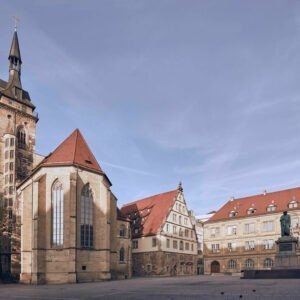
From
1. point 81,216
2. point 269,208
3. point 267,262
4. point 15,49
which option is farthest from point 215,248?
point 15,49

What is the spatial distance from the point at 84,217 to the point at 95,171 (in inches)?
234

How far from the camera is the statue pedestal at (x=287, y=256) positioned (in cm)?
3753

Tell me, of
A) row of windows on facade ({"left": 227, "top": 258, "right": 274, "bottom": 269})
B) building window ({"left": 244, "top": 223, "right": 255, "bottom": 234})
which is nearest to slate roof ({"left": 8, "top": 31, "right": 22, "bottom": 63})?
building window ({"left": 244, "top": 223, "right": 255, "bottom": 234})

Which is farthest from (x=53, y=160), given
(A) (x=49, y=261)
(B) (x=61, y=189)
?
(A) (x=49, y=261)

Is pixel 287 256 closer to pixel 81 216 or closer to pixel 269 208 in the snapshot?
pixel 81 216

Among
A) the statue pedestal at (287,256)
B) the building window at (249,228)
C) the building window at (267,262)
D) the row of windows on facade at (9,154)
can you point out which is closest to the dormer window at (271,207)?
the building window at (249,228)

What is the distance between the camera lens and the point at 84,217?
4681 centimetres

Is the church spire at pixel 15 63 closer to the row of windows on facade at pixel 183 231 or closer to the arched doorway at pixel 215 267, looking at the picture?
the row of windows on facade at pixel 183 231

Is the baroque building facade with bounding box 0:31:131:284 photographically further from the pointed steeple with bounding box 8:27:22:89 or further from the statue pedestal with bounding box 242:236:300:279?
the statue pedestal with bounding box 242:236:300:279

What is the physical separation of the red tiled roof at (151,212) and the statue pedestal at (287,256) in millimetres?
26315

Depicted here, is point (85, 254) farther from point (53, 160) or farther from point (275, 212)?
point (275, 212)

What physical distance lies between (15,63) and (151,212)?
33463mm

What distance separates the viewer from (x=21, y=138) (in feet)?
196

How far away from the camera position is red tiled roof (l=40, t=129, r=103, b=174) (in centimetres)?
4722
